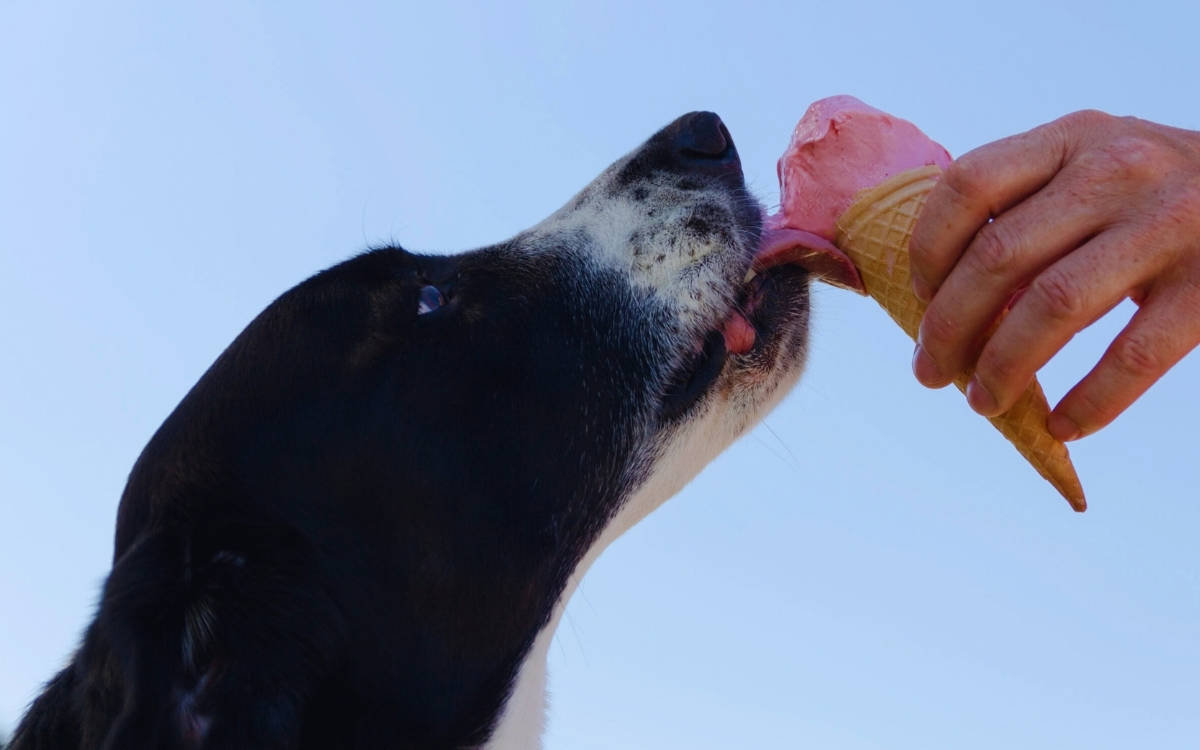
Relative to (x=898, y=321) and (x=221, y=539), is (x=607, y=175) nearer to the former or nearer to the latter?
(x=898, y=321)

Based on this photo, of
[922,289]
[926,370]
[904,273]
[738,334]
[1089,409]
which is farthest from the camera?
[738,334]

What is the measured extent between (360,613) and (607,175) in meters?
1.55

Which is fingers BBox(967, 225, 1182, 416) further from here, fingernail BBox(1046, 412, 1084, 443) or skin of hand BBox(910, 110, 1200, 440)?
fingernail BBox(1046, 412, 1084, 443)

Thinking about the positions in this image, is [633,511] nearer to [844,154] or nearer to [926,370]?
[926,370]

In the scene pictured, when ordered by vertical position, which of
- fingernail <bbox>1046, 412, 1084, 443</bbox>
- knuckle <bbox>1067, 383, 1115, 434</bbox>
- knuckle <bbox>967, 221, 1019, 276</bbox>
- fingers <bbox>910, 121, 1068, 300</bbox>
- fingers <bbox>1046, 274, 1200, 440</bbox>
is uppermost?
Result: fingers <bbox>910, 121, 1068, 300</bbox>

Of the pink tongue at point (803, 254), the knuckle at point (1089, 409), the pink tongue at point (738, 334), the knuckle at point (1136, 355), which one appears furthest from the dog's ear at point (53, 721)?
the knuckle at point (1136, 355)

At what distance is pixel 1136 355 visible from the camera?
254 cm

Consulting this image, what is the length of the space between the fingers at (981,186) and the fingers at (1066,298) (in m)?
0.19

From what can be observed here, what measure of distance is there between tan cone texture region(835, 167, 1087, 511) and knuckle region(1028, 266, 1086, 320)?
54 centimetres

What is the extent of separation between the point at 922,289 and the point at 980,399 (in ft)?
0.91

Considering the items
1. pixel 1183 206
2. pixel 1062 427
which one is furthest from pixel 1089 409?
pixel 1183 206

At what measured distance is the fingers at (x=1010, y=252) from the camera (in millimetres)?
2498

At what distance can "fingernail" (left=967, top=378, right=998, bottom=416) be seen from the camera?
271cm

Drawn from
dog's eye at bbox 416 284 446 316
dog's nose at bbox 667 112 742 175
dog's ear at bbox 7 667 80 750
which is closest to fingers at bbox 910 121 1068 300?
dog's nose at bbox 667 112 742 175
